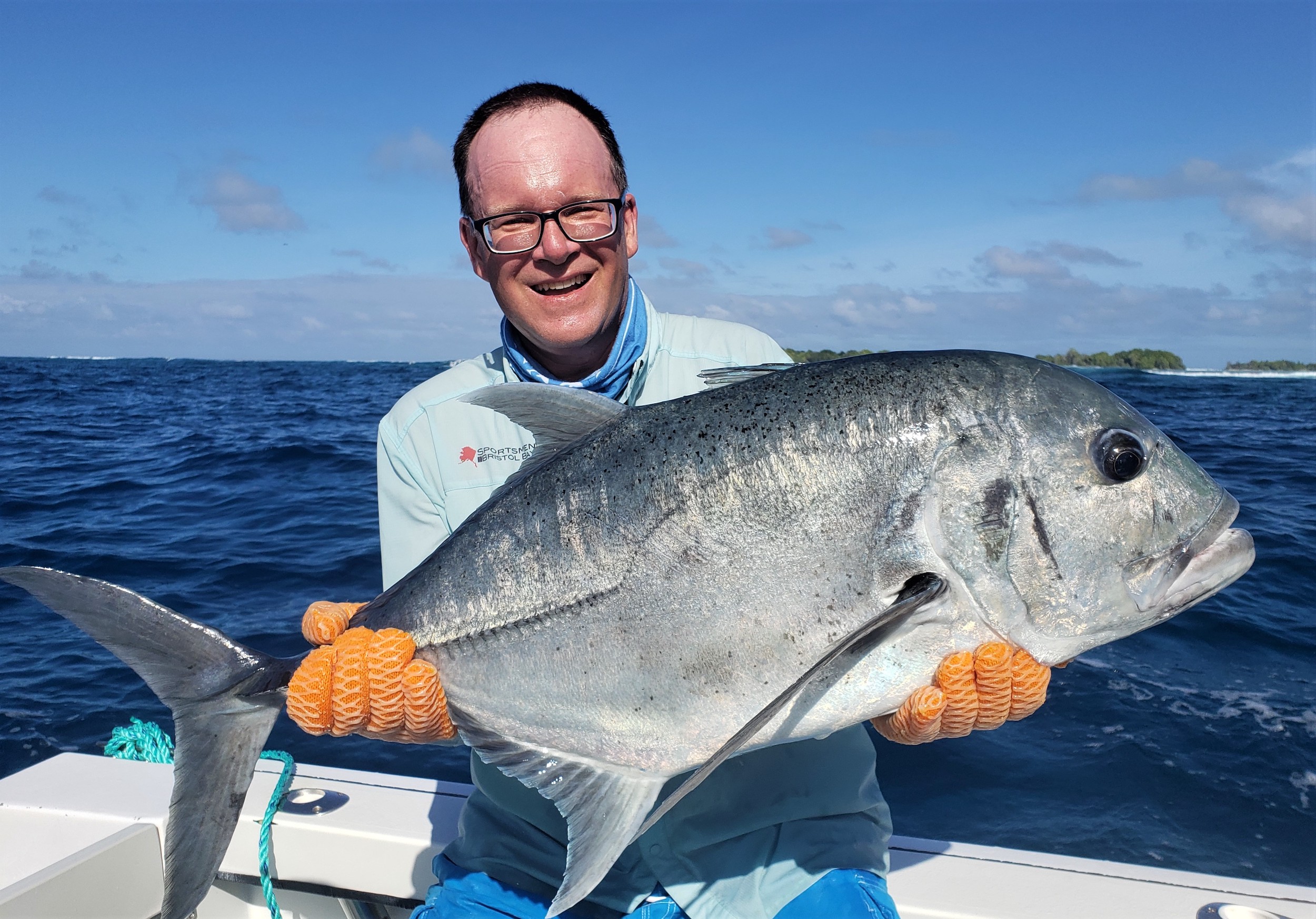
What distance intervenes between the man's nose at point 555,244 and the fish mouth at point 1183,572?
69.5 inches

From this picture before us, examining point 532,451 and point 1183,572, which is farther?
point 532,451

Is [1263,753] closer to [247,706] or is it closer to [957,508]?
[957,508]

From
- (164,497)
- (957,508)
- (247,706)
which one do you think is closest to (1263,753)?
(957,508)

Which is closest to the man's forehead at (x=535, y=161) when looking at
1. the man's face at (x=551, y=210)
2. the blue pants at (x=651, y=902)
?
the man's face at (x=551, y=210)

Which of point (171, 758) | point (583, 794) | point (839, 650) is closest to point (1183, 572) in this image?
point (839, 650)

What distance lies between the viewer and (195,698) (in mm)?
2176

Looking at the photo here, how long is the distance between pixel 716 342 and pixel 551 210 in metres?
0.74

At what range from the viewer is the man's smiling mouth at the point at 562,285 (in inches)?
106

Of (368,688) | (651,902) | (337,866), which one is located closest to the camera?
(368,688)

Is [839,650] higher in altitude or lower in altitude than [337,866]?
higher

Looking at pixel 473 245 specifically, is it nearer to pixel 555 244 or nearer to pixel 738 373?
pixel 555 244

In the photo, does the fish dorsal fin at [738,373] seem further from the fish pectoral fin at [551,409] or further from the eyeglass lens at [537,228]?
the eyeglass lens at [537,228]

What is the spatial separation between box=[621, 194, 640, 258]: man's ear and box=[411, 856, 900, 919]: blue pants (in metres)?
2.02

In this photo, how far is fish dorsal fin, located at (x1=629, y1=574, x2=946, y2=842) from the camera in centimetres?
176
